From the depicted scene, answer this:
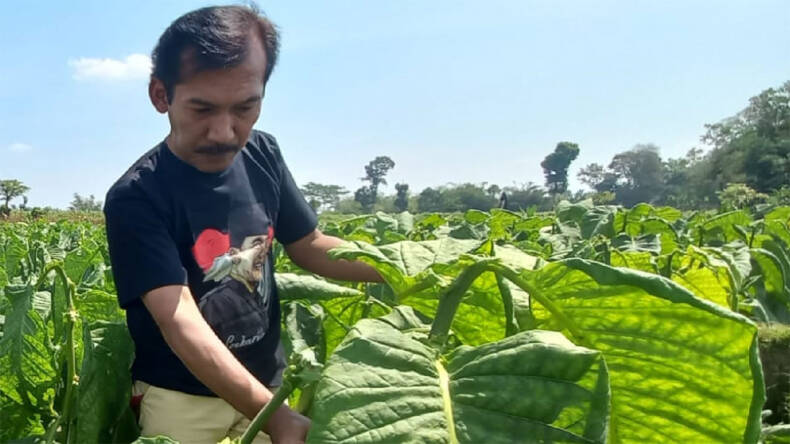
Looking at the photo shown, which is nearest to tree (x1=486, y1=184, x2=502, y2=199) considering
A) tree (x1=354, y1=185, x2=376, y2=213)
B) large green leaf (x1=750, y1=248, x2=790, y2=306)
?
tree (x1=354, y1=185, x2=376, y2=213)

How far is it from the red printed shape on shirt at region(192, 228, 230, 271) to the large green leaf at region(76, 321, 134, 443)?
35 centimetres

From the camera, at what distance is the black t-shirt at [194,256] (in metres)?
1.45

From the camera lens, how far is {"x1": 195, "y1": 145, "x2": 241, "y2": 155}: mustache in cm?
157

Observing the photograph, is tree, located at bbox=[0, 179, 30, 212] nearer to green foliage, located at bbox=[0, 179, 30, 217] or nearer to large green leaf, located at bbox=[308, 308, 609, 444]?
green foliage, located at bbox=[0, 179, 30, 217]

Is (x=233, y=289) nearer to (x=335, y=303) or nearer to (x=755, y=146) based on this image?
(x=335, y=303)

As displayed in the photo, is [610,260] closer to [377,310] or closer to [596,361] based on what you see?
[377,310]

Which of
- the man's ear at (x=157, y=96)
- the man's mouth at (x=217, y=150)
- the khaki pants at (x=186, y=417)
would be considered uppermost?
the man's ear at (x=157, y=96)

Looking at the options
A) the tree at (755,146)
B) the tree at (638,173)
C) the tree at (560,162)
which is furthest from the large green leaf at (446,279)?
the tree at (560,162)

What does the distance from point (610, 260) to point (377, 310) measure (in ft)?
2.43

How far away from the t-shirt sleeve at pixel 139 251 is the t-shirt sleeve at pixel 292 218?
0.50 m

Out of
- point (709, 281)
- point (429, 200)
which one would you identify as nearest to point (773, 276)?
point (709, 281)

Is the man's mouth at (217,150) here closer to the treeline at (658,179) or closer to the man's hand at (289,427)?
the man's hand at (289,427)

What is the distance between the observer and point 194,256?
161 cm

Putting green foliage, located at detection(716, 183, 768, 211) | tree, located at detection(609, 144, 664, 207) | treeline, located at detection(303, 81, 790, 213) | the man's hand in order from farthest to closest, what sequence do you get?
tree, located at detection(609, 144, 664, 207) < treeline, located at detection(303, 81, 790, 213) < green foliage, located at detection(716, 183, 768, 211) < the man's hand
